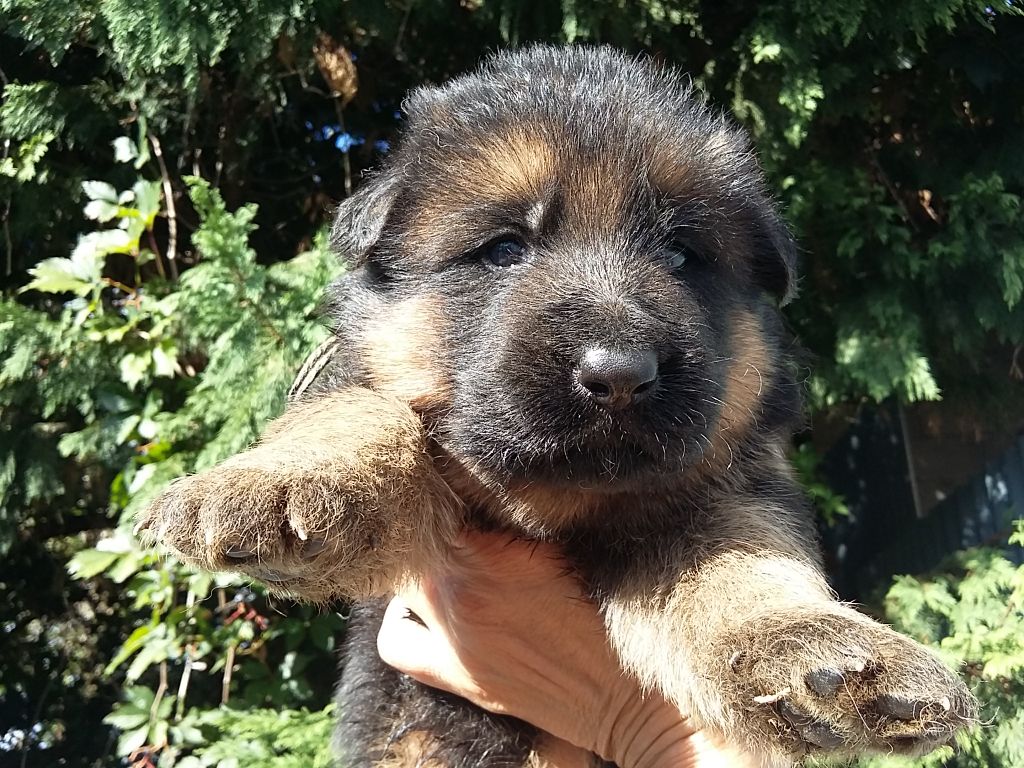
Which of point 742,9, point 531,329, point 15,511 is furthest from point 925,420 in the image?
point 15,511

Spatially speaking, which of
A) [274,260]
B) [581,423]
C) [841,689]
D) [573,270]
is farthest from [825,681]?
[274,260]

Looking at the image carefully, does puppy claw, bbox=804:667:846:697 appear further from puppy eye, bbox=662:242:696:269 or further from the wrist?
puppy eye, bbox=662:242:696:269

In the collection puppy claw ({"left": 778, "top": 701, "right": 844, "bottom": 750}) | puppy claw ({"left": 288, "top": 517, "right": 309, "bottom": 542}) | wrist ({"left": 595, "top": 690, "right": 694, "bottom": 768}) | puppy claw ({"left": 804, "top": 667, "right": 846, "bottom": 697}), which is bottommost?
wrist ({"left": 595, "top": 690, "right": 694, "bottom": 768})

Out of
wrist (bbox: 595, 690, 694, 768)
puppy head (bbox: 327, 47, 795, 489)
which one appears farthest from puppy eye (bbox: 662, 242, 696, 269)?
wrist (bbox: 595, 690, 694, 768)

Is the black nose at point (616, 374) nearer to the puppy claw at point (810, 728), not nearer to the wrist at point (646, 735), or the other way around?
the puppy claw at point (810, 728)

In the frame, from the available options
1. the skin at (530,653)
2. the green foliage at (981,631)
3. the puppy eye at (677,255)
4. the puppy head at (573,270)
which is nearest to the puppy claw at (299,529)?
the puppy head at (573,270)

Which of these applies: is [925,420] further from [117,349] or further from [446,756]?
[117,349]
